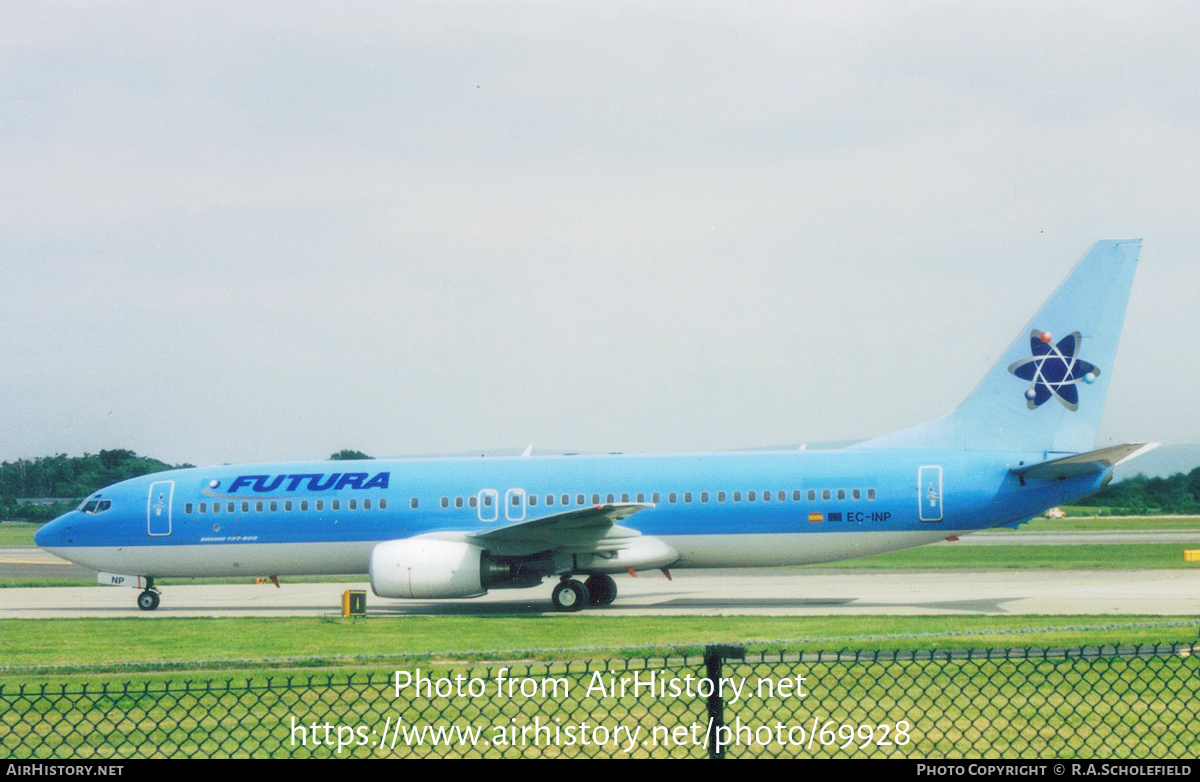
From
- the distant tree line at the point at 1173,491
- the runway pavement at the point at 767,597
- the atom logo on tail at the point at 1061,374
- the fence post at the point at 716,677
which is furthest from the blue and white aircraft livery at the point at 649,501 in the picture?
the distant tree line at the point at 1173,491

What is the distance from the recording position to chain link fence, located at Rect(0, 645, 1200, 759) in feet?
25.8

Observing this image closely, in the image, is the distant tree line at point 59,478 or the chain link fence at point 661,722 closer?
the chain link fence at point 661,722

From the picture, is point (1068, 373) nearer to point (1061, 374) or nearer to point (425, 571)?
point (1061, 374)

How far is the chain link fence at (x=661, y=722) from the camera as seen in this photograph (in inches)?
310

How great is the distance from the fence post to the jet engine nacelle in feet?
62.3

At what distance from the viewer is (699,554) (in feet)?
86.1

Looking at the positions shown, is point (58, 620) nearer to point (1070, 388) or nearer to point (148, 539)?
point (148, 539)

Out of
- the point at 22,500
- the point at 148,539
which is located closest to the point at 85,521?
the point at 148,539

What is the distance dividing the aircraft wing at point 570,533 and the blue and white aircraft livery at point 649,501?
0.05m

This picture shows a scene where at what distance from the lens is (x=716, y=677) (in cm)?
573

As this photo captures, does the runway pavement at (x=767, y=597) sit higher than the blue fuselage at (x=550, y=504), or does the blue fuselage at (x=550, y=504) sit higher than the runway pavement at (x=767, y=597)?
the blue fuselage at (x=550, y=504)

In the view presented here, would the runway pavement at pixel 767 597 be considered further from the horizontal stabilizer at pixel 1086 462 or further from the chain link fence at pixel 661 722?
the chain link fence at pixel 661 722

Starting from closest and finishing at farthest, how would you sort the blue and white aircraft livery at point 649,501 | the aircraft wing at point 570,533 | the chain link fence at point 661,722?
the chain link fence at point 661,722 → the aircraft wing at point 570,533 → the blue and white aircraft livery at point 649,501

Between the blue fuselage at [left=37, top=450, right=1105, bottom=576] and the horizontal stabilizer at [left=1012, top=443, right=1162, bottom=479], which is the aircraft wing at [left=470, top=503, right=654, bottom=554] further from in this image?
the horizontal stabilizer at [left=1012, top=443, right=1162, bottom=479]
